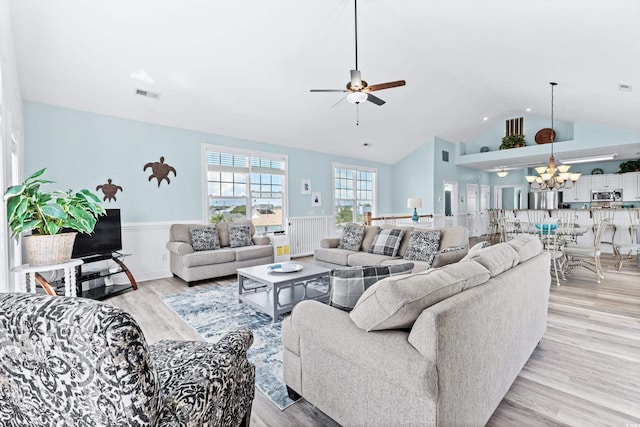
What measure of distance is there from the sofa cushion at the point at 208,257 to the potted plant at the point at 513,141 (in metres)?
7.73

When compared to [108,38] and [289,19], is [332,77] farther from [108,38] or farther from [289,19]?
[108,38]

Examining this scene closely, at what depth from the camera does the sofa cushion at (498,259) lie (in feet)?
5.71

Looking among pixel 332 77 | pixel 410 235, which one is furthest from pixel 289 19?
pixel 410 235

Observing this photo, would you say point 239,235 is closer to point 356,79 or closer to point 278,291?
point 278,291

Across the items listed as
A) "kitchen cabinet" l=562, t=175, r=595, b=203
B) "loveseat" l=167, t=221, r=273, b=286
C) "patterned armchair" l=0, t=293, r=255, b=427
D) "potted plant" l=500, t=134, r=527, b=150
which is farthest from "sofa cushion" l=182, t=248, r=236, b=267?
"kitchen cabinet" l=562, t=175, r=595, b=203

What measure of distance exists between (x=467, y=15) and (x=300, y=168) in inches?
169

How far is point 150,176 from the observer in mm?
4922

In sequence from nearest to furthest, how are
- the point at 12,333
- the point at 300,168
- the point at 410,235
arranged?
1. the point at 12,333
2. the point at 410,235
3. the point at 300,168

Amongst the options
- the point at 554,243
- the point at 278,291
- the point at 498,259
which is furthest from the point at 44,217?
the point at 554,243

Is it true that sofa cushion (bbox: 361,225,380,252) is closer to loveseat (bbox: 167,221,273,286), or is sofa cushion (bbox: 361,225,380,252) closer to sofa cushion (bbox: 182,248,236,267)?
loveseat (bbox: 167,221,273,286)

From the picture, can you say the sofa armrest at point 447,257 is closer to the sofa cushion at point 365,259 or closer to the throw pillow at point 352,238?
the sofa cushion at point 365,259

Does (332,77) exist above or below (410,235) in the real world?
above

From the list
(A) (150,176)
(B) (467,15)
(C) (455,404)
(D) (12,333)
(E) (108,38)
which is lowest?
(C) (455,404)

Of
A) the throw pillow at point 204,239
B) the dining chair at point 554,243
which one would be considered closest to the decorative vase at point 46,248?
the throw pillow at point 204,239
